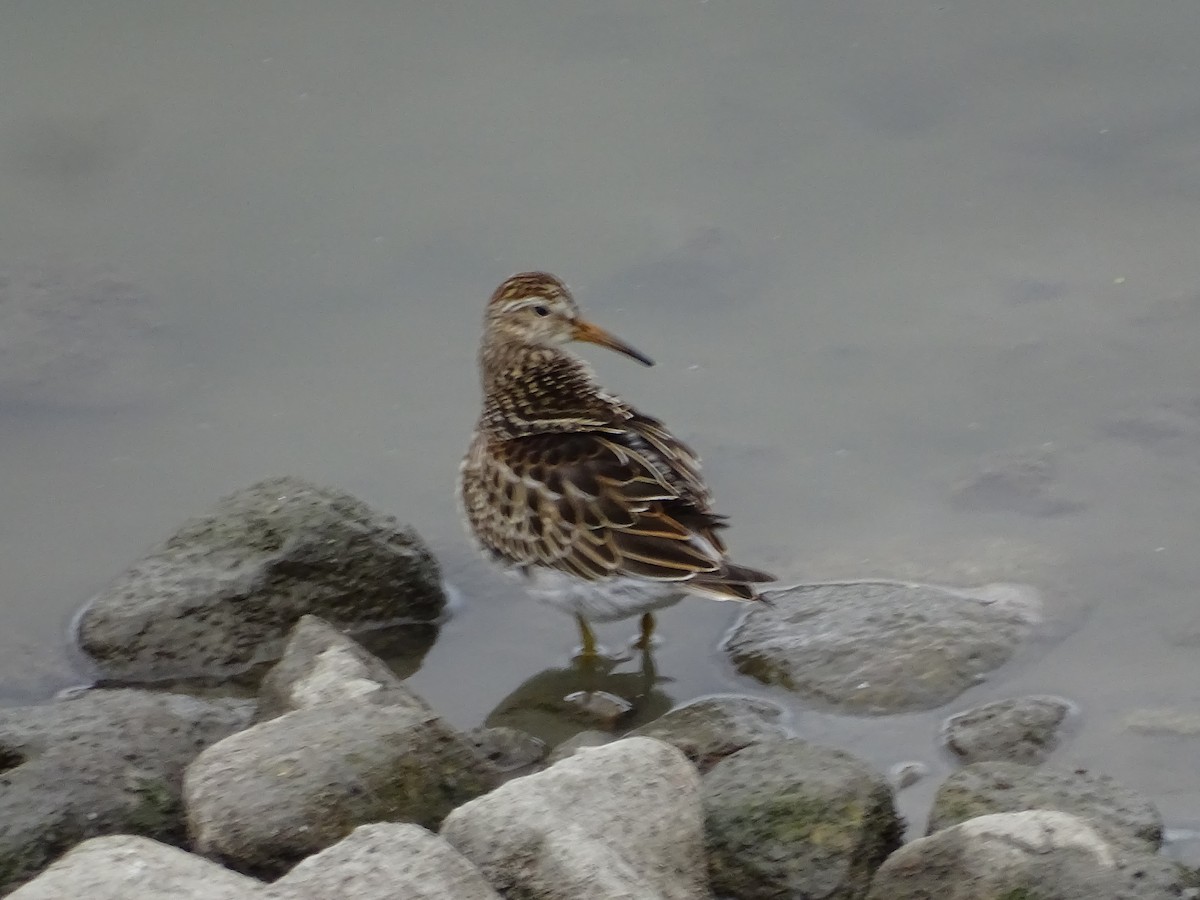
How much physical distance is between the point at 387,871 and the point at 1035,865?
69.3 inches

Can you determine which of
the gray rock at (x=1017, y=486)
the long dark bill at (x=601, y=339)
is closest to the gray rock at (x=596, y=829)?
the long dark bill at (x=601, y=339)

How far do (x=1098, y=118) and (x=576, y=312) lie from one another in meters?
4.33

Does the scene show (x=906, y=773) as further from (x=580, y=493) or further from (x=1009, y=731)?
(x=580, y=493)

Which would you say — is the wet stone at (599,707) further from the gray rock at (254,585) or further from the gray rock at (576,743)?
the gray rock at (254,585)

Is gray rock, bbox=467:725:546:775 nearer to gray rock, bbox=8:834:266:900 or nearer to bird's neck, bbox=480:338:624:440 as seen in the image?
bird's neck, bbox=480:338:624:440

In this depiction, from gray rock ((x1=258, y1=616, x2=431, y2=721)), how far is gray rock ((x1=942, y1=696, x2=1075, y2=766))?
1.96 m

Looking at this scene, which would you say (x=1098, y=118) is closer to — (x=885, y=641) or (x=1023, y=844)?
(x=885, y=641)

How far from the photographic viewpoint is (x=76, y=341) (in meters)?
9.23

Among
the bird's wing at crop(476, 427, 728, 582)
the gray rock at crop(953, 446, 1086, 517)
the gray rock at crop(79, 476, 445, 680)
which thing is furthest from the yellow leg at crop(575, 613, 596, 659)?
the gray rock at crop(953, 446, 1086, 517)

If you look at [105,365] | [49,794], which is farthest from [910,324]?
[49,794]

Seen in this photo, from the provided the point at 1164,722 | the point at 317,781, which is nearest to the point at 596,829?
the point at 317,781

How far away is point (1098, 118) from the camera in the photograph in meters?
10.4

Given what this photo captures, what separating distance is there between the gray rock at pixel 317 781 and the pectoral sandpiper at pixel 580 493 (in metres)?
1.34

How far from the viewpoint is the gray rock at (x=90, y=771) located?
204 inches
